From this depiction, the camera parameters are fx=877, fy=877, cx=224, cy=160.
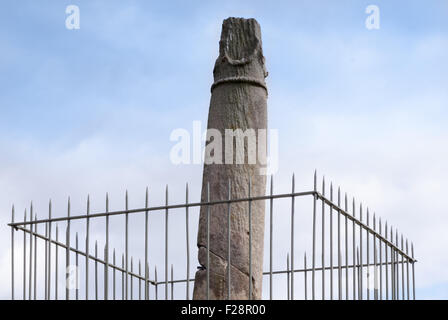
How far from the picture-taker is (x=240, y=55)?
40.5 feet

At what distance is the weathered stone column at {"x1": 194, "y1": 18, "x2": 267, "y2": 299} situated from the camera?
11.3 m

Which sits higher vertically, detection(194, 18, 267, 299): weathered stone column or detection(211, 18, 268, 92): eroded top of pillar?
detection(211, 18, 268, 92): eroded top of pillar

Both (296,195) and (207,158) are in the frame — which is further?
(207,158)

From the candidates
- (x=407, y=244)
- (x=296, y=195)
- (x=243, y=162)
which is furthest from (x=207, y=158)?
(x=407, y=244)

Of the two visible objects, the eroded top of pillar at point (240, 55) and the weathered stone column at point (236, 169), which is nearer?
the weathered stone column at point (236, 169)

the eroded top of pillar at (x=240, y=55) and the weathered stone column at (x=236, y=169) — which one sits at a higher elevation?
the eroded top of pillar at (x=240, y=55)

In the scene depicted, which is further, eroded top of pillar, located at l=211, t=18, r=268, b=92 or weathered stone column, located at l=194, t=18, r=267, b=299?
eroded top of pillar, located at l=211, t=18, r=268, b=92

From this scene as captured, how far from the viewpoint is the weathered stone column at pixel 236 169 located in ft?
37.2

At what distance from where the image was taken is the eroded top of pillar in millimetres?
12172
